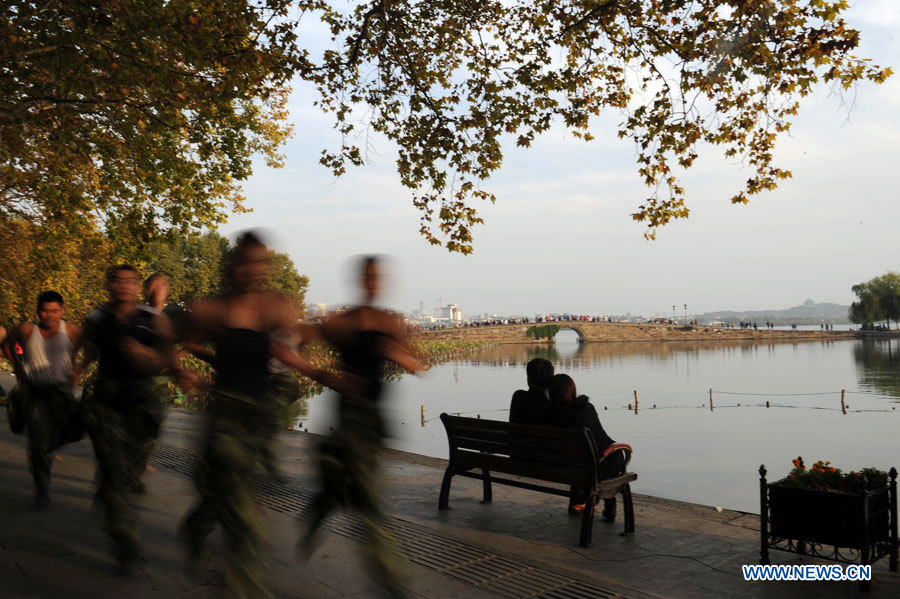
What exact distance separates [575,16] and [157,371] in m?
8.56

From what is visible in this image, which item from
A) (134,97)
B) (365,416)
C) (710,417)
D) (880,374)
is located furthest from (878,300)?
(365,416)

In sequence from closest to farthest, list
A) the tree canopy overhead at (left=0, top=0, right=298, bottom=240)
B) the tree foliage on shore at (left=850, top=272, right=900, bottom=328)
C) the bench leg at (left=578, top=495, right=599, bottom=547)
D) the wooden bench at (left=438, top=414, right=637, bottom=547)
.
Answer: the bench leg at (left=578, top=495, right=599, bottom=547), the wooden bench at (left=438, top=414, right=637, bottom=547), the tree canopy overhead at (left=0, top=0, right=298, bottom=240), the tree foliage on shore at (left=850, top=272, right=900, bottom=328)

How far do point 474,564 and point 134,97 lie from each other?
11.3 m

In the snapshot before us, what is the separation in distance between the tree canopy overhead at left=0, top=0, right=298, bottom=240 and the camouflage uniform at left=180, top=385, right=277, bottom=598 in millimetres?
7809

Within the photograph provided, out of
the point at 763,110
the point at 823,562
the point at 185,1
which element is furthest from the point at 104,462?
the point at 763,110

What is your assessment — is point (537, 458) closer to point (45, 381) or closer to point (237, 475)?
point (237, 475)

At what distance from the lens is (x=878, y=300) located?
10206 cm

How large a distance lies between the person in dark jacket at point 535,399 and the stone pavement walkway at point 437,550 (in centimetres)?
87

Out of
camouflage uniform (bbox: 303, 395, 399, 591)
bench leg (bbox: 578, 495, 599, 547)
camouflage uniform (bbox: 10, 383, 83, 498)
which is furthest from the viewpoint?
camouflage uniform (bbox: 10, 383, 83, 498)

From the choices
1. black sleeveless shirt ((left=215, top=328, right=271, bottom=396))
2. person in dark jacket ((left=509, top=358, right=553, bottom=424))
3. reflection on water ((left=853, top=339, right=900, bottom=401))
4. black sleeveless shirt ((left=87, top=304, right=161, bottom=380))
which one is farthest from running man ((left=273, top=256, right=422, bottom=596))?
reflection on water ((left=853, top=339, right=900, bottom=401))

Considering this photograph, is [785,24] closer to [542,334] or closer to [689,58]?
[689,58]

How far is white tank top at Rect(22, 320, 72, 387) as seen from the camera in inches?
223

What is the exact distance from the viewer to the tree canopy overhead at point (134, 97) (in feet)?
32.8

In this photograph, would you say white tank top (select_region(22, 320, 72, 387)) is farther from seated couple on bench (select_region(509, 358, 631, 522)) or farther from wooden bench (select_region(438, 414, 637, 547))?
seated couple on bench (select_region(509, 358, 631, 522))
